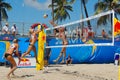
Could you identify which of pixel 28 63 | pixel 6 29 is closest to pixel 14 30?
pixel 6 29

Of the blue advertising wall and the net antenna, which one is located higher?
the net antenna

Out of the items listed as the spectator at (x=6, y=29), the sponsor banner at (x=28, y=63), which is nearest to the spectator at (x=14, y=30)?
the spectator at (x=6, y=29)

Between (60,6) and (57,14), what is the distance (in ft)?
4.33

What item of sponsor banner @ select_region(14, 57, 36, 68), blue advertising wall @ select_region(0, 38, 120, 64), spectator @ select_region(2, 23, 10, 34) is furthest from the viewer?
spectator @ select_region(2, 23, 10, 34)

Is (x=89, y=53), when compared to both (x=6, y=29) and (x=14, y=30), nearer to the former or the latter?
(x=14, y=30)

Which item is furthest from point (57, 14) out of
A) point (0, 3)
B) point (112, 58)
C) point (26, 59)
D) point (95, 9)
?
point (26, 59)

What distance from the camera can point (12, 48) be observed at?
12.0 metres

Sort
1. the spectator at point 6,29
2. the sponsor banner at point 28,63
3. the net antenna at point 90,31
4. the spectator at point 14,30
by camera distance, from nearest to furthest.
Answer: the net antenna at point 90,31 → the sponsor banner at point 28,63 → the spectator at point 6,29 → the spectator at point 14,30

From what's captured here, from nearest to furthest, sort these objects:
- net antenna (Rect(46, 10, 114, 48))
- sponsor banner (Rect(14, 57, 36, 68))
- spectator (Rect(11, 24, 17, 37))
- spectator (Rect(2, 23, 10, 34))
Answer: net antenna (Rect(46, 10, 114, 48)) → sponsor banner (Rect(14, 57, 36, 68)) → spectator (Rect(2, 23, 10, 34)) → spectator (Rect(11, 24, 17, 37))

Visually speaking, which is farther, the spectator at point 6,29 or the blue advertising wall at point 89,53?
the spectator at point 6,29

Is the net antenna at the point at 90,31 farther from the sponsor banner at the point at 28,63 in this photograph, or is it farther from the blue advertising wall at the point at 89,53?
the blue advertising wall at the point at 89,53

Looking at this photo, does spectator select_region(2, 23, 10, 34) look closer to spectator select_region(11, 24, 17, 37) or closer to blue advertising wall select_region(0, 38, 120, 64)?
spectator select_region(11, 24, 17, 37)

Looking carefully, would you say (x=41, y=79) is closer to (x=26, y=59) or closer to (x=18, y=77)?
(x=18, y=77)

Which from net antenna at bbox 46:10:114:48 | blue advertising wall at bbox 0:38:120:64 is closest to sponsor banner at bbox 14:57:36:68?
blue advertising wall at bbox 0:38:120:64
